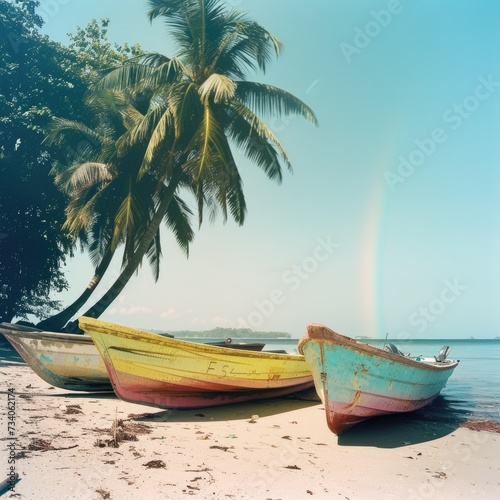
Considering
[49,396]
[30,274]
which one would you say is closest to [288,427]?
[49,396]

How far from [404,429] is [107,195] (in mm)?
12880

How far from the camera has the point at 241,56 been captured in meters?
14.9

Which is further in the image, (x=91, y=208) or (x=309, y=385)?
(x=91, y=208)

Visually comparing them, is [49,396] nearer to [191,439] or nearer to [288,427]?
[191,439]

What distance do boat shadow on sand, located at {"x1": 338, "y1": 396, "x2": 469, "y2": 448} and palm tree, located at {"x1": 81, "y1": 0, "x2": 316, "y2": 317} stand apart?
25.6 feet

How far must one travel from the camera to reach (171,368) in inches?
318

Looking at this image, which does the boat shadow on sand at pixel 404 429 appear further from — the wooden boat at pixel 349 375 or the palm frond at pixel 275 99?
the palm frond at pixel 275 99

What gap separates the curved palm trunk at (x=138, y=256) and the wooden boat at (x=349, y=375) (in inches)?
372

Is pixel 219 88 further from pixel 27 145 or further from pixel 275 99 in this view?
pixel 27 145

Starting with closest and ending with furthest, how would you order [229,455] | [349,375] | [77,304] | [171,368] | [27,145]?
1. [229,455]
2. [349,375]
3. [171,368]
4. [77,304]
5. [27,145]

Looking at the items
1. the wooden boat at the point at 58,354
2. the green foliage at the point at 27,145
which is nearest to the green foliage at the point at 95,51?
the green foliage at the point at 27,145

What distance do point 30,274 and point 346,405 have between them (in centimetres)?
1854

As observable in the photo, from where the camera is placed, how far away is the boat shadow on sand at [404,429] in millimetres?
6980

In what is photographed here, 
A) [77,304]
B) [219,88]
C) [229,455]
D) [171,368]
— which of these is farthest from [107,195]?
[229,455]
